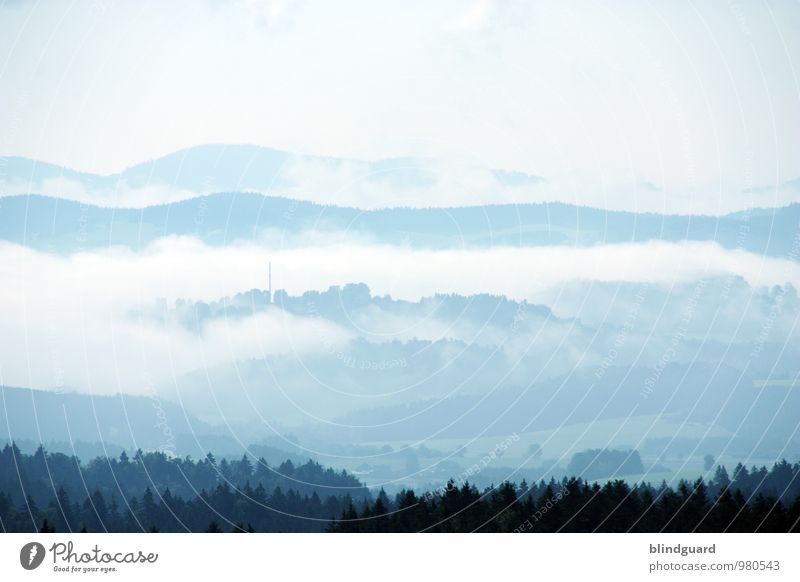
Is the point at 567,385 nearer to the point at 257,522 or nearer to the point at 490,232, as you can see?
the point at 490,232

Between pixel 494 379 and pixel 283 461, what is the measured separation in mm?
3748

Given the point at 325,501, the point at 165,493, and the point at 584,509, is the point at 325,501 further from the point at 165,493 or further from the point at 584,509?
the point at 584,509

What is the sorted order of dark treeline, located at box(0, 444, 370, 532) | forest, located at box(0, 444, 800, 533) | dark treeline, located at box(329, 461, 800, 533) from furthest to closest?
dark treeline, located at box(0, 444, 370, 532), forest, located at box(0, 444, 800, 533), dark treeline, located at box(329, 461, 800, 533)

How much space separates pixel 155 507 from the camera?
2123cm

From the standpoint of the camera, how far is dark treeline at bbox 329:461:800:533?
20000 mm

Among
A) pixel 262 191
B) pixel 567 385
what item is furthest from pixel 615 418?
pixel 262 191
